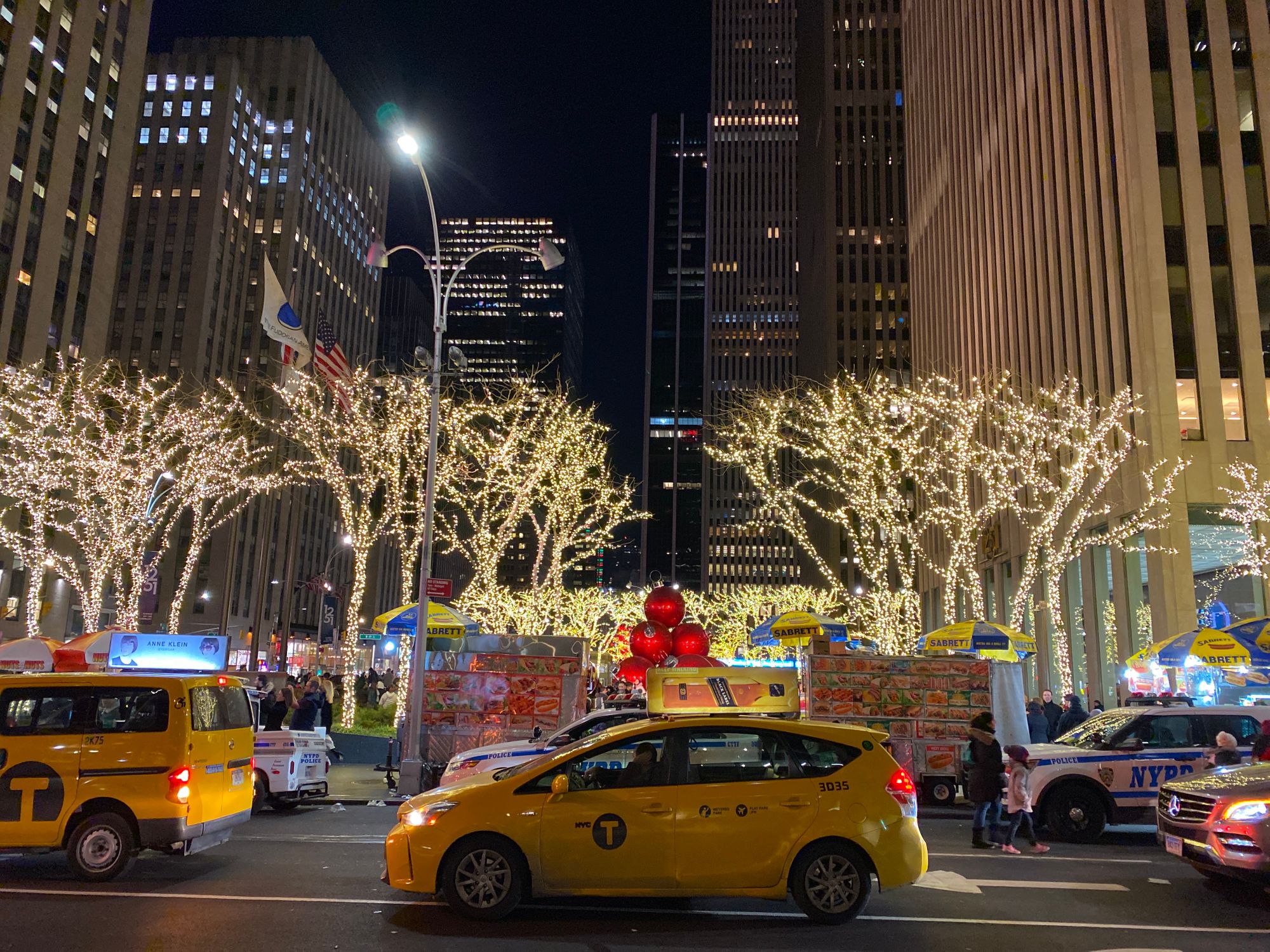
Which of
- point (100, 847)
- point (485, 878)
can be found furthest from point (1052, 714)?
point (100, 847)

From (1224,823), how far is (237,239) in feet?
319

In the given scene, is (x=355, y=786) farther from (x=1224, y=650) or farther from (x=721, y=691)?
(x=1224, y=650)

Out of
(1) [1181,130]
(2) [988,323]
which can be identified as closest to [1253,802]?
(1) [1181,130]

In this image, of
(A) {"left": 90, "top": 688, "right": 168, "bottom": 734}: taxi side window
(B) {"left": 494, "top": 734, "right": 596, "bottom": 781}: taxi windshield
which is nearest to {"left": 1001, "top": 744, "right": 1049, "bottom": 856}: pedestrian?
(B) {"left": 494, "top": 734, "right": 596, "bottom": 781}: taxi windshield

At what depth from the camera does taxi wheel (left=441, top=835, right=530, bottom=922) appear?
714 centimetres

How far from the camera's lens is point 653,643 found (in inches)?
818

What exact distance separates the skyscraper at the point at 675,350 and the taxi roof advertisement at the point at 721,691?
158435mm

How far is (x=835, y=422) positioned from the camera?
2744cm

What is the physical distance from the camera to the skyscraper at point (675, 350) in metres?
176

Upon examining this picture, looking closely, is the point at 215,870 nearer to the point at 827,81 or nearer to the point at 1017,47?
the point at 1017,47

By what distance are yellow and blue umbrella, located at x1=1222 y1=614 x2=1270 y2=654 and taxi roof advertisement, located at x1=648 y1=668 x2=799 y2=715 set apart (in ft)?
40.6

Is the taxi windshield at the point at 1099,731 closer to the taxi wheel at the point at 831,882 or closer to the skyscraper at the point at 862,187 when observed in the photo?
the taxi wheel at the point at 831,882

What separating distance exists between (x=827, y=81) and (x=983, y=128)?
5522 centimetres

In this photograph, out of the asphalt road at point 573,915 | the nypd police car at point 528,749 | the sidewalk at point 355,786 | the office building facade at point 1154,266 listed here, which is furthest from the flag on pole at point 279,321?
the office building facade at point 1154,266
